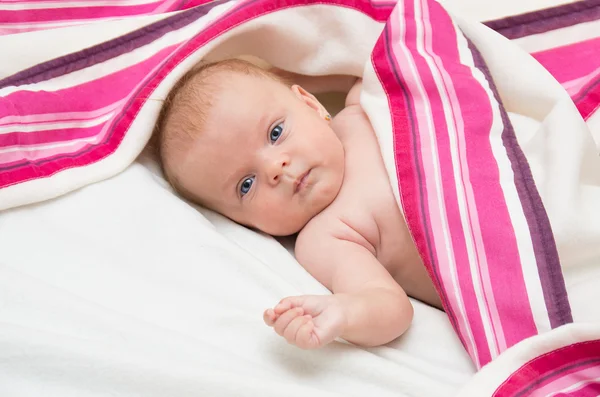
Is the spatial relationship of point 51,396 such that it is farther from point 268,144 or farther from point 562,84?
point 562,84

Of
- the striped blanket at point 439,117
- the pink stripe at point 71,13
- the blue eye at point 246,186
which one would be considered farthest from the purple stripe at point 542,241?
the pink stripe at point 71,13

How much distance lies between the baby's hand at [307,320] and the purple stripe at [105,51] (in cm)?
63

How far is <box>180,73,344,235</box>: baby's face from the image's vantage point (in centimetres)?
105

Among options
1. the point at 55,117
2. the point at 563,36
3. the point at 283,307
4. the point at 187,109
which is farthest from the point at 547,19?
the point at 55,117

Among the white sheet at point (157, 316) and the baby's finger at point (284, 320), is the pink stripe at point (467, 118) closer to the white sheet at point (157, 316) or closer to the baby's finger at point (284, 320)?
the white sheet at point (157, 316)

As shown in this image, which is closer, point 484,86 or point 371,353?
point 371,353

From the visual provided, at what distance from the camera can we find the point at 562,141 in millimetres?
947

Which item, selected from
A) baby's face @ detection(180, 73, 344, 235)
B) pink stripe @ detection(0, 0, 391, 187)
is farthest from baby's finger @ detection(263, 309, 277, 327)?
pink stripe @ detection(0, 0, 391, 187)

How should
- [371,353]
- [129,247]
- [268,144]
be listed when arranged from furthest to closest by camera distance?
[268,144] → [129,247] → [371,353]

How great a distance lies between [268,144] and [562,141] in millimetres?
446

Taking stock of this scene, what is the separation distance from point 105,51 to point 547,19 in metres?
0.80

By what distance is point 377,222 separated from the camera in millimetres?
1040

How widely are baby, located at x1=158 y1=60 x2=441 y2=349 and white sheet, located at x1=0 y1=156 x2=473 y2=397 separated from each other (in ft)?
0.17

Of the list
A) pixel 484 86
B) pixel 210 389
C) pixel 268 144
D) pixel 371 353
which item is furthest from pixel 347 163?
pixel 210 389
